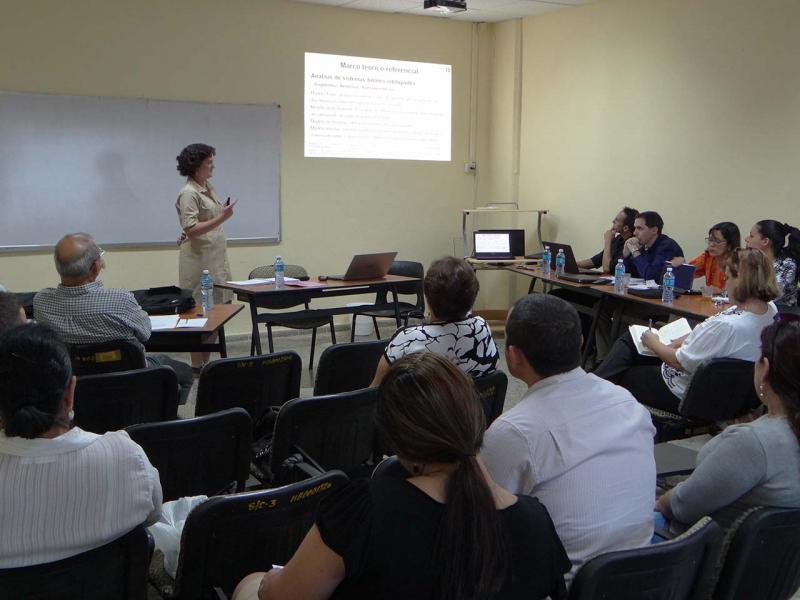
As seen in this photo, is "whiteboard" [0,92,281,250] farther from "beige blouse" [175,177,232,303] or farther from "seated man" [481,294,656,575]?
"seated man" [481,294,656,575]

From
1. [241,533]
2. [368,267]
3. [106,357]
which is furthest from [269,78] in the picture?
[241,533]

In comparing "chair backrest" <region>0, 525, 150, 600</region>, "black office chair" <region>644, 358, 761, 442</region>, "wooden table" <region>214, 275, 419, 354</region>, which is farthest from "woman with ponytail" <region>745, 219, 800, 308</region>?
"chair backrest" <region>0, 525, 150, 600</region>

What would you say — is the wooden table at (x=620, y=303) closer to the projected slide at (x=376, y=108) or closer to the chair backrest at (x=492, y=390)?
the projected slide at (x=376, y=108)

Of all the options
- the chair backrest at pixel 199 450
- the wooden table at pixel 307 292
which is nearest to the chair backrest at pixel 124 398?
the chair backrest at pixel 199 450

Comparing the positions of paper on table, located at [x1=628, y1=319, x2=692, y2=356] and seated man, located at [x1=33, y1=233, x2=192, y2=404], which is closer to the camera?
seated man, located at [x1=33, y1=233, x2=192, y2=404]

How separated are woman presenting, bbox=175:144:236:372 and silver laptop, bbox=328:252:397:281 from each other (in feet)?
2.70

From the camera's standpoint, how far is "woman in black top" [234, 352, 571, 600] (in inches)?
48.7

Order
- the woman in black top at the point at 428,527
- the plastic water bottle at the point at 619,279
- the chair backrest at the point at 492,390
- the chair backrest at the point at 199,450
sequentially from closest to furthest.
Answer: the woman in black top at the point at 428,527 → the chair backrest at the point at 199,450 → the chair backrest at the point at 492,390 → the plastic water bottle at the point at 619,279

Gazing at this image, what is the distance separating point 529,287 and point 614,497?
19.5ft

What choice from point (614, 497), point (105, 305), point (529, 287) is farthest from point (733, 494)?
point (529, 287)

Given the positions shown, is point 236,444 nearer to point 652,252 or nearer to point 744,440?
point 744,440

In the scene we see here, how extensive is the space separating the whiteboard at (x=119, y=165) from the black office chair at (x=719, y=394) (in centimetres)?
441

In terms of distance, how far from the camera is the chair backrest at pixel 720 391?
3.25m

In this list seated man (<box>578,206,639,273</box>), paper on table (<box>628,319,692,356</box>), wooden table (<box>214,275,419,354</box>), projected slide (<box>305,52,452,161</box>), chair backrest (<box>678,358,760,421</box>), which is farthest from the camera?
projected slide (<box>305,52,452,161</box>)
